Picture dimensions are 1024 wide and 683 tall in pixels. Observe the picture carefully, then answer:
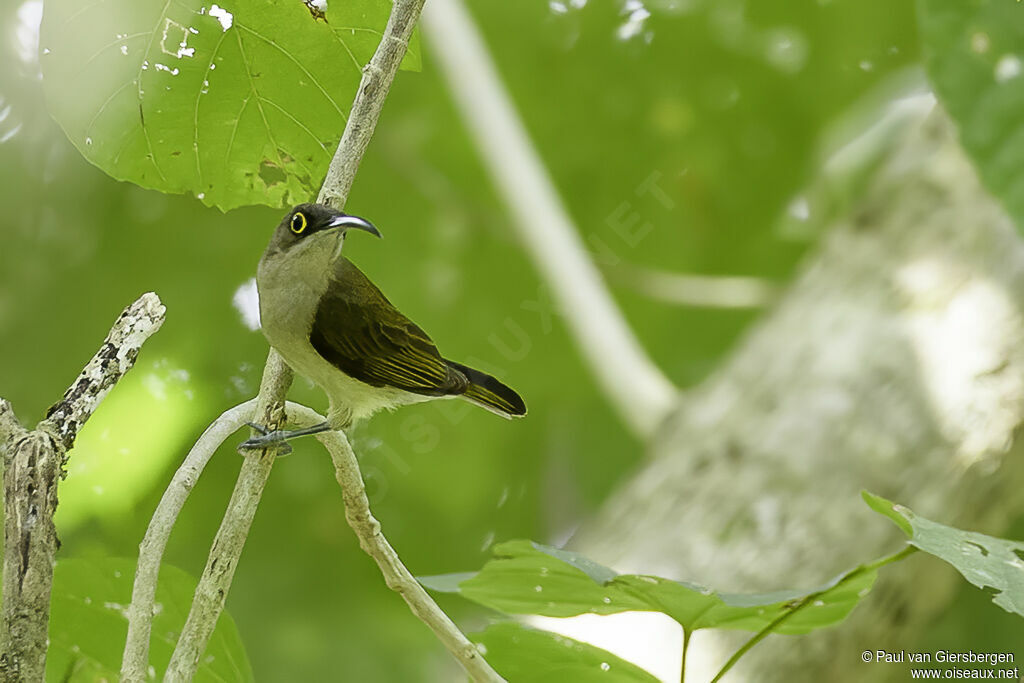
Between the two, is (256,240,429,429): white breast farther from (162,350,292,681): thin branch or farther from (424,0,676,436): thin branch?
(424,0,676,436): thin branch

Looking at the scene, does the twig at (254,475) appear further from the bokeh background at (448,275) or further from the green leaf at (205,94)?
the bokeh background at (448,275)

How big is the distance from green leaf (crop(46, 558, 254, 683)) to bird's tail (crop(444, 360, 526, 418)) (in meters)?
0.20

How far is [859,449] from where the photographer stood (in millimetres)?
1179

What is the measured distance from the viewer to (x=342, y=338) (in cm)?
57

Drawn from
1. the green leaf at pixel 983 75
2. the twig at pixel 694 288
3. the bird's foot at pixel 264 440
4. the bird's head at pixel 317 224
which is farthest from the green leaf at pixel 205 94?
the twig at pixel 694 288

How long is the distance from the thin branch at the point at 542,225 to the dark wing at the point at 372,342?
2.15 feet

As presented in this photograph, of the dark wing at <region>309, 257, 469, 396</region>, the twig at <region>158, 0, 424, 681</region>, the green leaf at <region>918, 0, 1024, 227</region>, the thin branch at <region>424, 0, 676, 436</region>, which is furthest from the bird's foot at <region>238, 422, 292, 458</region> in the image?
the thin branch at <region>424, 0, 676, 436</region>

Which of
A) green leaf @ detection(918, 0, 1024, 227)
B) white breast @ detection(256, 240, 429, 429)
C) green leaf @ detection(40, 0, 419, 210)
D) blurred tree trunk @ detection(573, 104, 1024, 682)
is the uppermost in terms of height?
green leaf @ detection(918, 0, 1024, 227)

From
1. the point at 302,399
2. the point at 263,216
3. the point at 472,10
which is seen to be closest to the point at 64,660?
the point at 302,399

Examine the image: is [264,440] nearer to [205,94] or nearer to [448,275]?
[205,94]

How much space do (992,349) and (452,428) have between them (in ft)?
2.31

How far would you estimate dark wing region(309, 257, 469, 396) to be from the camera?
56 centimetres

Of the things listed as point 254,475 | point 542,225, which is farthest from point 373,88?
point 542,225

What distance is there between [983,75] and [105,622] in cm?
76
